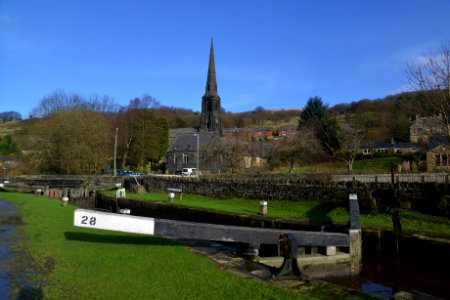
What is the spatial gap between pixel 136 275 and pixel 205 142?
5904 cm

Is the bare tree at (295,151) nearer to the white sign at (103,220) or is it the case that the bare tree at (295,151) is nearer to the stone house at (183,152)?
the stone house at (183,152)

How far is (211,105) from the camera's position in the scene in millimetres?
90875

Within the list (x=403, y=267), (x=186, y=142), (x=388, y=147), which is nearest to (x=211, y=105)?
(x=186, y=142)

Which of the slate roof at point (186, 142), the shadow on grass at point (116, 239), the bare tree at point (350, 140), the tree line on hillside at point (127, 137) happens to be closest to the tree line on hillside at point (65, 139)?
the tree line on hillside at point (127, 137)

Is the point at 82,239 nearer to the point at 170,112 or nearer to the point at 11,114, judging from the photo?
the point at 170,112

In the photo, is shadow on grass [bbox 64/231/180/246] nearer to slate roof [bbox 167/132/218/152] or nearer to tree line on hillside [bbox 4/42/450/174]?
tree line on hillside [bbox 4/42/450/174]

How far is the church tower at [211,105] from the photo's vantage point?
90.4 meters

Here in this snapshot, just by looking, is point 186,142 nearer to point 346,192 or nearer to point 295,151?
point 295,151

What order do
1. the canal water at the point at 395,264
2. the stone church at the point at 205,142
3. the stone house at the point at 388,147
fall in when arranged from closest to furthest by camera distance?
the canal water at the point at 395,264, the stone church at the point at 205,142, the stone house at the point at 388,147

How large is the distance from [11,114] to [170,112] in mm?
56130

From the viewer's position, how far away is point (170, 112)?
146875 mm

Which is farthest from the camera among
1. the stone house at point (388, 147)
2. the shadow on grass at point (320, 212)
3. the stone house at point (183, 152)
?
the stone house at point (183, 152)

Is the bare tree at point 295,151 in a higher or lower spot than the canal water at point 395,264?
higher

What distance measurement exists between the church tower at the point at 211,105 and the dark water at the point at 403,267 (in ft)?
251
